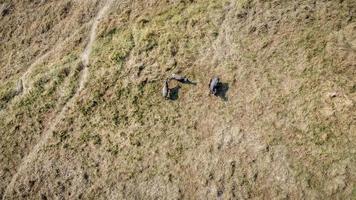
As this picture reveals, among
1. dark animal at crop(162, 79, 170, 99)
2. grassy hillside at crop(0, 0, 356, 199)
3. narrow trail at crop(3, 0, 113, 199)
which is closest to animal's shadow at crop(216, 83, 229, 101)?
grassy hillside at crop(0, 0, 356, 199)

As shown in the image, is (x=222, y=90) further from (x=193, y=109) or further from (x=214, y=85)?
(x=193, y=109)

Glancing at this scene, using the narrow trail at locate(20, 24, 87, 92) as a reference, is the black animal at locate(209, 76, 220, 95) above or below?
below

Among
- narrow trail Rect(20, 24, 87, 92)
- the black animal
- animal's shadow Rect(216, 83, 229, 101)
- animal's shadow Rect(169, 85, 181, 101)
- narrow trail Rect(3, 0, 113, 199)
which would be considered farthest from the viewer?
narrow trail Rect(20, 24, 87, 92)

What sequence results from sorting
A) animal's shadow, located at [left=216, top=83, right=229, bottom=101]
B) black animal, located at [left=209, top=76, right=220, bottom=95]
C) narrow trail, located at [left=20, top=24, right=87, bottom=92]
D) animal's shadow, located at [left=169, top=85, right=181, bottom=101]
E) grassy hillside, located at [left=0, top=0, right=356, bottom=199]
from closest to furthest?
grassy hillside, located at [left=0, top=0, right=356, bottom=199]
black animal, located at [left=209, top=76, right=220, bottom=95]
animal's shadow, located at [left=216, top=83, right=229, bottom=101]
animal's shadow, located at [left=169, top=85, right=181, bottom=101]
narrow trail, located at [left=20, top=24, right=87, bottom=92]

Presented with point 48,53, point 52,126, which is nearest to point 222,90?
point 52,126

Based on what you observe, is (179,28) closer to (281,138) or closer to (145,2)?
(145,2)

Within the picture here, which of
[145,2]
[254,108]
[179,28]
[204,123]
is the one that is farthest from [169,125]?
[145,2]

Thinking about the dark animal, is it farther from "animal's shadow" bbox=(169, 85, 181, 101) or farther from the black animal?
the black animal
